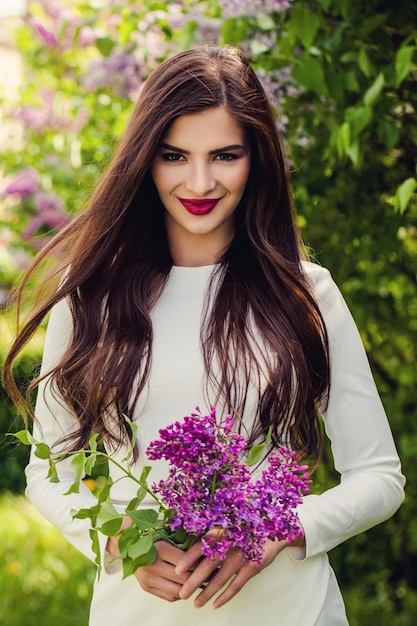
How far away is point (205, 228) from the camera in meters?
1.97

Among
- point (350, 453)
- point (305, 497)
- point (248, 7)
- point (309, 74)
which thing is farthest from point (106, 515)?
point (248, 7)

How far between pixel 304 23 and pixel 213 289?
32.6 inches

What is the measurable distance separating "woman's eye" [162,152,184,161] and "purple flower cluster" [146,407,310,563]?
2.09ft

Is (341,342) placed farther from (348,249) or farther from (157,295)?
(348,249)

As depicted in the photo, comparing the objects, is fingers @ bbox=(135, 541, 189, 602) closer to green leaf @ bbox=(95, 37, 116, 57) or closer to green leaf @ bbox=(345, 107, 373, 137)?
green leaf @ bbox=(345, 107, 373, 137)

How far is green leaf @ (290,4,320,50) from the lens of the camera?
8.17ft

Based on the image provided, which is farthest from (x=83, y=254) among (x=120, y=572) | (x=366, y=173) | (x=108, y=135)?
(x=108, y=135)

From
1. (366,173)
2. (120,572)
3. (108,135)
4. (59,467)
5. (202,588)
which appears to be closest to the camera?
(202,588)

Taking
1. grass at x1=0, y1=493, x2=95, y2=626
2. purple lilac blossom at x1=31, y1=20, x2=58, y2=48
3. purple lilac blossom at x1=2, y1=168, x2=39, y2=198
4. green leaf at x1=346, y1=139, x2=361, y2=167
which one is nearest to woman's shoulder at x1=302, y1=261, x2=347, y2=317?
green leaf at x1=346, y1=139, x2=361, y2=167

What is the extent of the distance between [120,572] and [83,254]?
616 millimetres

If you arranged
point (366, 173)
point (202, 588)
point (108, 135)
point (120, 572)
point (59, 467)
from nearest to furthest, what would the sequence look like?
point (202, 588)
point (120, 572)
point (59, 467)
point (366, 173)
point (108, 135)

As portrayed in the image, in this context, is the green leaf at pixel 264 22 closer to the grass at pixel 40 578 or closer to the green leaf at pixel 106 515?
the green leaf at pixel 106 515

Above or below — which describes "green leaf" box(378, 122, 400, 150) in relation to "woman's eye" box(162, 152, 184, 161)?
below

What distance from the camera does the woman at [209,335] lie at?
1.83m
